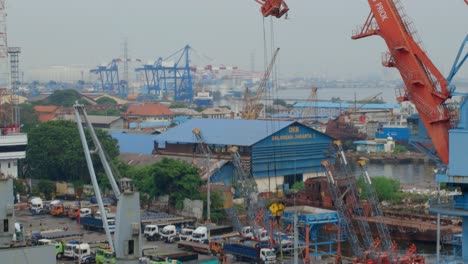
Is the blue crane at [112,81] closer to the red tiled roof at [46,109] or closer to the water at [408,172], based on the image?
the red tiled roof at [46,109]

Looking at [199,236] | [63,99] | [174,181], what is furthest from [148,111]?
[199,236]

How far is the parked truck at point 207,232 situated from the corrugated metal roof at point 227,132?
557 centimetres

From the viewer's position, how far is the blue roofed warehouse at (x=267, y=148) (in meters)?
24.0

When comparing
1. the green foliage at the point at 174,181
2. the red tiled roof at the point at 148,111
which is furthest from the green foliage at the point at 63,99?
the green foliage at the point at 174,181

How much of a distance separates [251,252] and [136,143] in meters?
15.3

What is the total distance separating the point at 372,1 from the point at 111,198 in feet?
44.9

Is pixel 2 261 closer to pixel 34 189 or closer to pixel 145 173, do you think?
pixel 145 173

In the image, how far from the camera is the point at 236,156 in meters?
19.6

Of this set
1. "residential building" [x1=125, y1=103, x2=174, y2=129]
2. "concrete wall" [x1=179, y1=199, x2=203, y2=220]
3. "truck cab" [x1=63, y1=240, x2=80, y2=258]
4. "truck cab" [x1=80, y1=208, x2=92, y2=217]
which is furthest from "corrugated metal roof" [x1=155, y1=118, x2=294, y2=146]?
"residential building" [x1=125, y1=103, x2=174, y2=129]

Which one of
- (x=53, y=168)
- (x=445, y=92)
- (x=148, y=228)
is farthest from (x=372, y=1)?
(x=53, y=168)

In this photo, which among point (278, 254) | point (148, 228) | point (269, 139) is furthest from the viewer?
point (269, 139)

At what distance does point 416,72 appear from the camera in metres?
9.06

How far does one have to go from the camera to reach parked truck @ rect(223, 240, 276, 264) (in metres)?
15.5

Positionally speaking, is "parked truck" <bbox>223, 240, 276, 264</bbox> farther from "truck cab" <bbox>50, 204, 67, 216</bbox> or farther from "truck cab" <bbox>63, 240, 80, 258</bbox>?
"truck cab" <bbox>50, 204, 67, 216</bbox>
